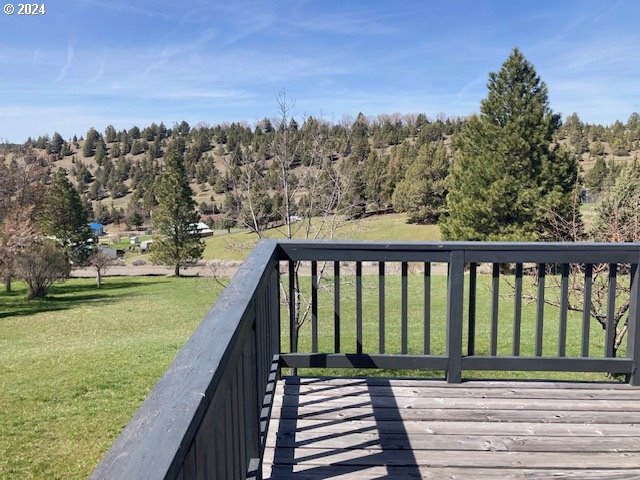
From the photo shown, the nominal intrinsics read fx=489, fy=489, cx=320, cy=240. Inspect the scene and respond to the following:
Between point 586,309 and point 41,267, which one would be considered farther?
point 41,267

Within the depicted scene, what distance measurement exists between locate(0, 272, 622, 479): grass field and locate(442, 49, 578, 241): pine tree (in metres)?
4.38

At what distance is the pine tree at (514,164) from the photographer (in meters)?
24.0

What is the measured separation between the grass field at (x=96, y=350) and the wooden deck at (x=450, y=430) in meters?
2.07

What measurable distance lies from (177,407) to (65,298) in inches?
1055

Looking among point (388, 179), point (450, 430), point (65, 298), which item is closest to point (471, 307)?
point (450, 430)

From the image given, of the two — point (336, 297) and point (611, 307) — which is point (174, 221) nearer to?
point (336, 297)

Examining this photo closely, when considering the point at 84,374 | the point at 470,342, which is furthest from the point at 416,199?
the point at 470,342

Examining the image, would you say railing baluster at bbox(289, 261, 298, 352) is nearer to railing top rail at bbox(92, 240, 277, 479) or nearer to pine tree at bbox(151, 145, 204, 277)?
railing top rail at bbox(92, 240, 277, 479)

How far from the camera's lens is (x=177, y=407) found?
2.66 ft

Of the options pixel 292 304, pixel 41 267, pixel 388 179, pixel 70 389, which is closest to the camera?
pixel 292 304

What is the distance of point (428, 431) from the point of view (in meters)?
2.44

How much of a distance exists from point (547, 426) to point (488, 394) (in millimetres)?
417

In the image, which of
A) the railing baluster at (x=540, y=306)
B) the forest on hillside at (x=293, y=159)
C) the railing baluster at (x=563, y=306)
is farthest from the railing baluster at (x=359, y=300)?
the forest on hillside at (x=293, y=159)

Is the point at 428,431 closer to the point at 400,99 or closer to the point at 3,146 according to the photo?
the point at 3,146
